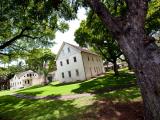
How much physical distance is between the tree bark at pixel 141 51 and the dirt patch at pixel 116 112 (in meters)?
3.26

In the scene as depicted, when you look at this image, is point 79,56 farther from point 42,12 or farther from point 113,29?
point 113,29

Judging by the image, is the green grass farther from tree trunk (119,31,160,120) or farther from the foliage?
tree trunk (119,31,160,120)

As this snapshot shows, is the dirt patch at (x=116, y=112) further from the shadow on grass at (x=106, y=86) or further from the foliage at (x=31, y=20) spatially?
the shadow on grass at (x=106, y=86)

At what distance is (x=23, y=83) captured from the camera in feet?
271

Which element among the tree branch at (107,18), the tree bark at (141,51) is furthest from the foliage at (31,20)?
the tree bark at (141,51)

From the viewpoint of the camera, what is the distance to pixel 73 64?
44562 millimetres

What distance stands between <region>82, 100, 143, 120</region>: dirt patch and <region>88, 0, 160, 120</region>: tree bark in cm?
326

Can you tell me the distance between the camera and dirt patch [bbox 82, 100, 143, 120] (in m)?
9.95

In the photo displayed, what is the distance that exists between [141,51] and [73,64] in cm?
3838

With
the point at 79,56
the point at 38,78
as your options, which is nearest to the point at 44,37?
the point at 79,56

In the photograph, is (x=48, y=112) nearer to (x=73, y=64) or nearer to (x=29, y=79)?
(x=73, y=64)

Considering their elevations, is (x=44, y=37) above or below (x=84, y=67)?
A: above

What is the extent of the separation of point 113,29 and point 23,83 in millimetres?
80546

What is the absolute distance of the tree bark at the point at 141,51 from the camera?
20.3ft
